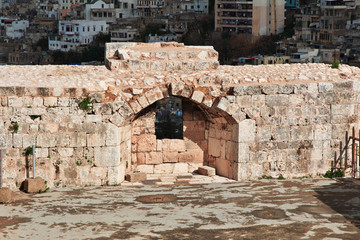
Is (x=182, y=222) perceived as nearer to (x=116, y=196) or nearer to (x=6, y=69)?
(x=116, y=196)

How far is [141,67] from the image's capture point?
1573 centimetres

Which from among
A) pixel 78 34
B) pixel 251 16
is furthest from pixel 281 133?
pixel 78 34

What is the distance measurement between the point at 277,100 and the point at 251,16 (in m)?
95.0

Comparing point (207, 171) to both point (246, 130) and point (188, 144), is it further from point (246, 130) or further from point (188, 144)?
point (246, 130)

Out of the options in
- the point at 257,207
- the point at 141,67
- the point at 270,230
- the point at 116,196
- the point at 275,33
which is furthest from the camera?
the point at 275,33

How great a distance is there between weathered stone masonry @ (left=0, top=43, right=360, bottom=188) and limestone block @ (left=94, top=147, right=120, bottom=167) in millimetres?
21

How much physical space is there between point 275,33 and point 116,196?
94.7 meters

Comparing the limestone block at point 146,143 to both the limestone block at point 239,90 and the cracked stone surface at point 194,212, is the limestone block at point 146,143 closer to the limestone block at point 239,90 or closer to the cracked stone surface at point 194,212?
the cracked stone surface at point 194,212

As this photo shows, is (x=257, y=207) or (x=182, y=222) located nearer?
(x=182, y=222)

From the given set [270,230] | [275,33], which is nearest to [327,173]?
[270,230]

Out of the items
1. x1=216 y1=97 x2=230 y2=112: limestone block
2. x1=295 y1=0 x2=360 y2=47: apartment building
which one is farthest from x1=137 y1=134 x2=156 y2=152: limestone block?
x1=295 y1=0 x2=360 y2=47: apartment building

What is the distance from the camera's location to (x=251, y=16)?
357 feet

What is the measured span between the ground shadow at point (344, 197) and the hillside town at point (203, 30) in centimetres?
6545

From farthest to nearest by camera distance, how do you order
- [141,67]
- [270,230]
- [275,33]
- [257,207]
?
1. [275,33]
2. [141,67]
3. [257,207]
4. [270,230]
